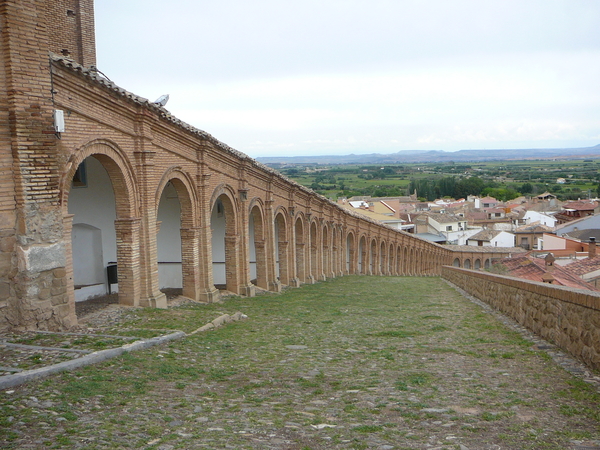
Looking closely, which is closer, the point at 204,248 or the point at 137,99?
the point at 137,99

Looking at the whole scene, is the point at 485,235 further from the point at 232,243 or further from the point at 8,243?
the point at 8,243

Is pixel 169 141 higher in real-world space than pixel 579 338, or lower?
higher

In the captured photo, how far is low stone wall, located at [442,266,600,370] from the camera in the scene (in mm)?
6719

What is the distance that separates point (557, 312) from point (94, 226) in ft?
38.4

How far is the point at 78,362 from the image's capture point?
6.56 m

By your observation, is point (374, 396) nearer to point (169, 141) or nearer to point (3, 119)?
point (3, 119)

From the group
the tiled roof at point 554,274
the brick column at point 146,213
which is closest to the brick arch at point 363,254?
the tiled roof at point 554,274

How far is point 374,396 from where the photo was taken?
6043 millimetres

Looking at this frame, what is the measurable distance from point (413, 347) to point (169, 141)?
759cm

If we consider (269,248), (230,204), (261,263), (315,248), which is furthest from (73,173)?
(315,248)

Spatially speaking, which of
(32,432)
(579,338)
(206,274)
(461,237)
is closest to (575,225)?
(461,237)

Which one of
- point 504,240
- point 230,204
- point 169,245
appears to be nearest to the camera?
point 230,204

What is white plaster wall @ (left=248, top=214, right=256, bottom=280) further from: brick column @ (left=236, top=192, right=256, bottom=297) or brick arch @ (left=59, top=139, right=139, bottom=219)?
brick arch @ (left=59, top=139, right=139, bottom=219)

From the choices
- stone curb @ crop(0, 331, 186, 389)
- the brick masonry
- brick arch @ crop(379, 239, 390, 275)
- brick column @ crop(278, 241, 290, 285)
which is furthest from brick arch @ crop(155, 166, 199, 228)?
brick arch @ crop(379, 239, 390, 275)
